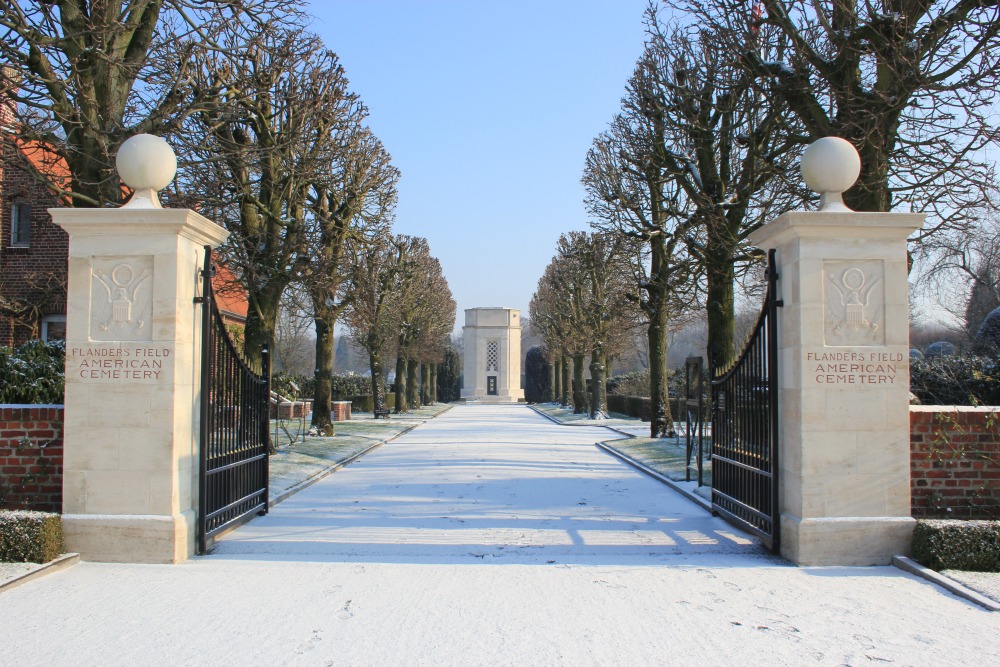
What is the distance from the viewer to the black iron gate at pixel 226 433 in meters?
7.49

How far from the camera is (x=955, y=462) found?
723 cm

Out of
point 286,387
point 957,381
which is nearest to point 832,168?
point 957,381

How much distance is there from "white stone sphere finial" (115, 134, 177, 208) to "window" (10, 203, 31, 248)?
16.4m

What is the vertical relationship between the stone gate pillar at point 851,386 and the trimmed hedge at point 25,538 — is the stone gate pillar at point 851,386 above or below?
above

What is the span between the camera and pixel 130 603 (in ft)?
18.9

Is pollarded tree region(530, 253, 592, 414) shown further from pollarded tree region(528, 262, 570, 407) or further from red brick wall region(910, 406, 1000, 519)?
red brick wall region(910, 406, 1000, 519)

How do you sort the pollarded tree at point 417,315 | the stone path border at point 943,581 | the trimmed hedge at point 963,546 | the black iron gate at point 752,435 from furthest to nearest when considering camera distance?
the pollarded tree at point 417,315, the black iron gate at point 752,435, the trimmed hedge at point 963,546, the stone path border at point 943,581

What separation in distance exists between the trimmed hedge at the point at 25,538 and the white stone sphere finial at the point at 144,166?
279 centimetres

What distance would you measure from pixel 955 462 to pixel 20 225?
72.9 ft

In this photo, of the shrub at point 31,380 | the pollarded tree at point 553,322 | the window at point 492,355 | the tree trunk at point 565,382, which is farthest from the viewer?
the window at point 492,355

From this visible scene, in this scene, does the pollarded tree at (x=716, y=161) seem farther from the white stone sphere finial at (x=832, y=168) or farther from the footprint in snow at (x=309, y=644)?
the footprint in snow at (x=309, y=644)

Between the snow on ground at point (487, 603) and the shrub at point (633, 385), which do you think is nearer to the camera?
the snow on ground at point (487, 603)

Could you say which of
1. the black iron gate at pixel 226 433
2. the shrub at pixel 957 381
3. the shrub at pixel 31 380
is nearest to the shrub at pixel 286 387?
the shrub at pixel 31 380

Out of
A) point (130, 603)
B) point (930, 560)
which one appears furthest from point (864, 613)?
point (130, 603)
